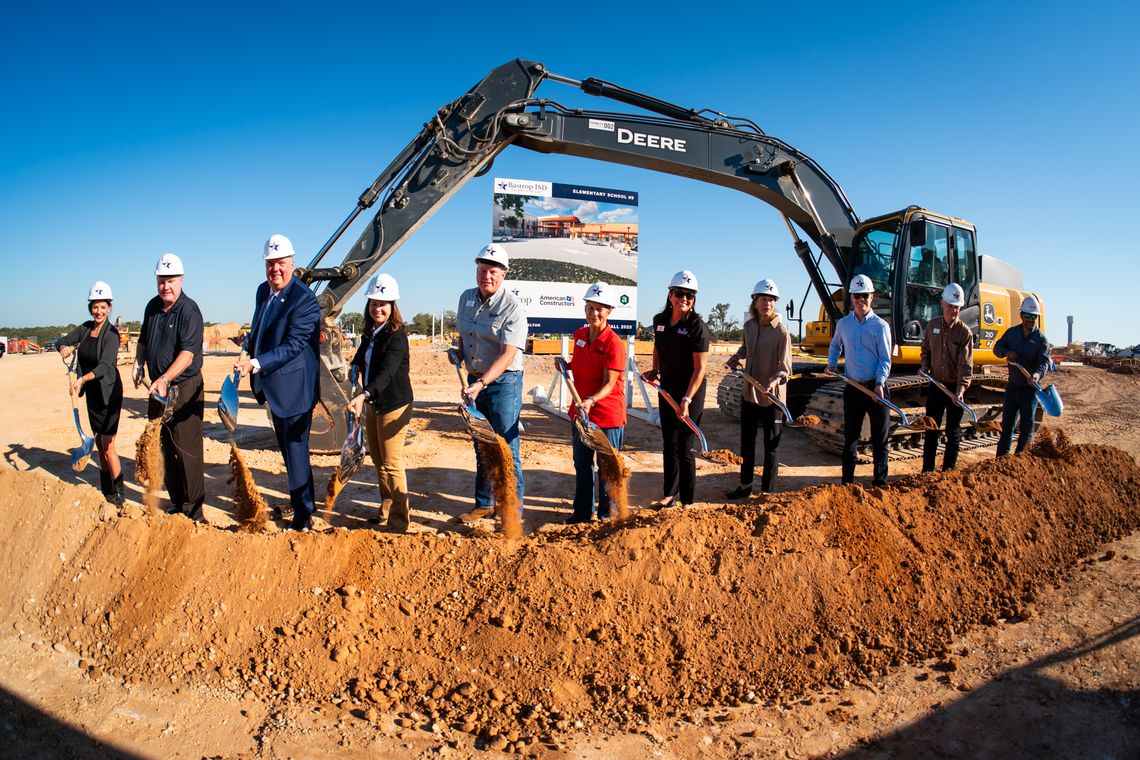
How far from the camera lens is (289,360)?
160 inches

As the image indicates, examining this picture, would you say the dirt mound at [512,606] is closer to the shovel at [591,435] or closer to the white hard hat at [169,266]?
the shovel at [591,435]

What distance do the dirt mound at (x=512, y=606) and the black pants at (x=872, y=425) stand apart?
149cm

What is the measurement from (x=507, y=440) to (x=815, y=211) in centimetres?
595

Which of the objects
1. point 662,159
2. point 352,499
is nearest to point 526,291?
point 662,159

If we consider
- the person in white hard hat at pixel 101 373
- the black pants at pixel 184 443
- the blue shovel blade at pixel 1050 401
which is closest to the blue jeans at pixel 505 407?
the black pants at pixel 184 443

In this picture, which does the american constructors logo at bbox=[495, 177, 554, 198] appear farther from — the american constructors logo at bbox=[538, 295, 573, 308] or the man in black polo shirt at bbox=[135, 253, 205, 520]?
the man in black polo shirt at bbox=[135, 253, 205, 520]

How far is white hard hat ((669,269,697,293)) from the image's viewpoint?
468 cm

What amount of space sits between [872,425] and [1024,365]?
207 centimetres

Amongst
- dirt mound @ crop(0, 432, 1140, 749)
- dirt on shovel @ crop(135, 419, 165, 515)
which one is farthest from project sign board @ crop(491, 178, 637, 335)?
dirt mound @ crop(0, 432, 1140, 749)

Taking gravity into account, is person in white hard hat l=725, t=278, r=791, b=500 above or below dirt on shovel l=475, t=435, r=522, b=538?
above

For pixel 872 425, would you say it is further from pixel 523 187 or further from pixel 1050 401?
pixel 523 187

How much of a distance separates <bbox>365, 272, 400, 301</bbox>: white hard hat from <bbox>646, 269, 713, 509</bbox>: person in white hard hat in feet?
6.64

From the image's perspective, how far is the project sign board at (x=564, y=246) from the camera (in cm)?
975

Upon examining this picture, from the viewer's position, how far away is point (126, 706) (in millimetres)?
2553
